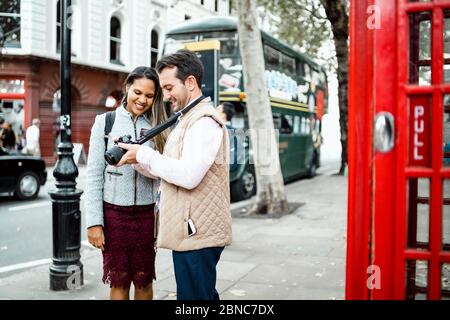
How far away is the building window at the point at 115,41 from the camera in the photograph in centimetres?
549

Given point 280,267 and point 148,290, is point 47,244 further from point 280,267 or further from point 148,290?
point 148,290

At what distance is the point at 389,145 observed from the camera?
83.0 inches

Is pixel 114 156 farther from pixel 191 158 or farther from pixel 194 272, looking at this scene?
pixel 194 272

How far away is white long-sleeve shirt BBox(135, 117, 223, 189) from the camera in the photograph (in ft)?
8.30

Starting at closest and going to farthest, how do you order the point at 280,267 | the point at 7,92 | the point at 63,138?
the point at 63,138
the point at 7,92
the point at 280,267

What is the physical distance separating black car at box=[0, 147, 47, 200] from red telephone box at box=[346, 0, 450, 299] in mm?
9248

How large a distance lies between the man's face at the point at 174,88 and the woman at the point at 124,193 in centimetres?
39

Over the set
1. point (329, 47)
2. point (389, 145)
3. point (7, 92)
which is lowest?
point (389, 145)

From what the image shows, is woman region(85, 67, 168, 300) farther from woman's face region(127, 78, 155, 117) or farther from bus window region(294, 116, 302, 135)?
bus window region(294, 116, 302, 135)

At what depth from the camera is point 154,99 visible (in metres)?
3.16

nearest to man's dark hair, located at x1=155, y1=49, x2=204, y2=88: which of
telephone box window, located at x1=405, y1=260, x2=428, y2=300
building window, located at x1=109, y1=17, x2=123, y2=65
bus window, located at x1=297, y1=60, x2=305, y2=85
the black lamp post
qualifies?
telephone box window, located at x1=405, y1=260, x2=428, y2=300

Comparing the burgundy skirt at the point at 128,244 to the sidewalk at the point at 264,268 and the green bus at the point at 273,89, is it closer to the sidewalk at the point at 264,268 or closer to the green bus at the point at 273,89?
the sidewalk at the point at 264,268

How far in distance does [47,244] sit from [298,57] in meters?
10.8
